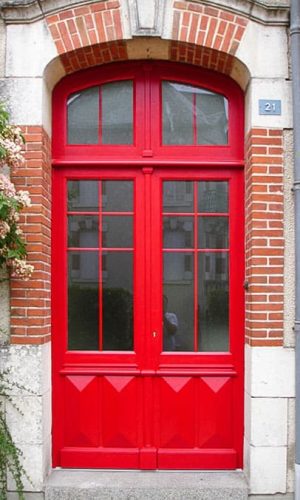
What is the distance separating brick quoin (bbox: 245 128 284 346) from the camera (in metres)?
4.45

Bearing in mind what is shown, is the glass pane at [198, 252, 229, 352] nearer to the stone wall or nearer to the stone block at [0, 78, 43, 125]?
the stone wall

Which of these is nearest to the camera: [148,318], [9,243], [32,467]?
[9,243]

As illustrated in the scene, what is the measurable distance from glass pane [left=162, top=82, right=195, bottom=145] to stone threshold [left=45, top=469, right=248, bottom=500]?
9.24 ft

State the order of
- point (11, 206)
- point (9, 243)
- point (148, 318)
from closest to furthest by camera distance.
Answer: point (11, 206) → point (9, 243) → point (148, 318)

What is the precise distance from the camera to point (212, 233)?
480 centimetres

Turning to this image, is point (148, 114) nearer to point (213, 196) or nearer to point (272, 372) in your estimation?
point (213, 196)

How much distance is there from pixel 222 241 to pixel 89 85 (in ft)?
5.80

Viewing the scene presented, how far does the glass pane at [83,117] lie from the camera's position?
15.9ft

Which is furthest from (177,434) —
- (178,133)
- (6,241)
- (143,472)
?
(178,133)

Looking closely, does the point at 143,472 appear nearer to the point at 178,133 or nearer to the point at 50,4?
the point at 178,133

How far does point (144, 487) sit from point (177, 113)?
10.2 feet

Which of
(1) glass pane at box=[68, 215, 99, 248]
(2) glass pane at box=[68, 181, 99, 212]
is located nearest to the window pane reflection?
(2) glass pane at box=[68, 181, 99, 212]

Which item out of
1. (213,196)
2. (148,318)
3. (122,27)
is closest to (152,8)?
(122,27)

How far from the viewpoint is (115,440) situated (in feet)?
15.6
